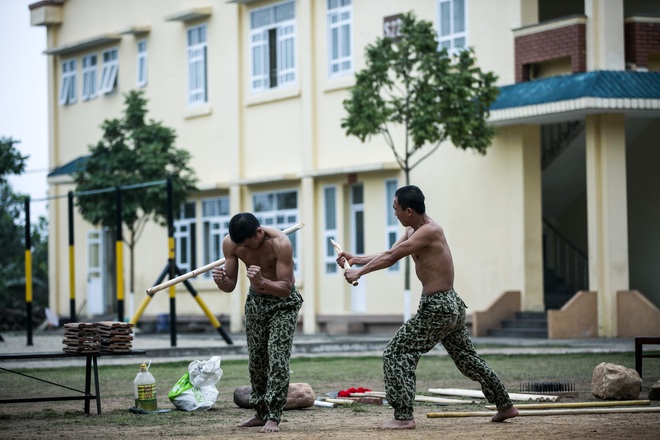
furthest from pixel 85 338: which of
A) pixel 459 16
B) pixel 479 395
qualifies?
pixel 459 16

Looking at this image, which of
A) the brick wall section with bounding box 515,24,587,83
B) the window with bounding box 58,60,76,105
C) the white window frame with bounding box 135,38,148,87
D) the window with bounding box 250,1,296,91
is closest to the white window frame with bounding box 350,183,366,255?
the window with bounding box 250,1,296,91

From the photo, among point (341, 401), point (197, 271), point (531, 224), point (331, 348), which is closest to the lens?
point (197, 271)

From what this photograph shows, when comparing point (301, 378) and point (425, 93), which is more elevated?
point (425, 93)

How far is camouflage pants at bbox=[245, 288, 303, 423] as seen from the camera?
1120cm

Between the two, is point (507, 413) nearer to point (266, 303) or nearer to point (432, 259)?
point (432, 259)

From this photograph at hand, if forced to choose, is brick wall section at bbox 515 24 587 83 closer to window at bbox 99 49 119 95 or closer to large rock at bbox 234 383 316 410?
large rock at bbox 234 383 316 410

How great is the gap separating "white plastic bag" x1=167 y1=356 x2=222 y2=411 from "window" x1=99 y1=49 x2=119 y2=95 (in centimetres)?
2930

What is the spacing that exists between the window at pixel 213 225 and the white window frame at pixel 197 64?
2.90 metres

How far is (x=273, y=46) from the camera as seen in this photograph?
35.7 meters

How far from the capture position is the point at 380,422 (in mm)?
11625

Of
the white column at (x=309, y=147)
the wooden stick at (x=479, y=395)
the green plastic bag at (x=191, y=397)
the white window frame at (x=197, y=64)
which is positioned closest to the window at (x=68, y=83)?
the white window frame at (x=197, y=64)

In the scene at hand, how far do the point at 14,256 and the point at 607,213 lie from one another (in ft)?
101

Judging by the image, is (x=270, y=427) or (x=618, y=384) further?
(x=618, y=384)

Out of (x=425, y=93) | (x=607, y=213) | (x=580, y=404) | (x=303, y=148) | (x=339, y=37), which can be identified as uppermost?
(x=339, y=37)
